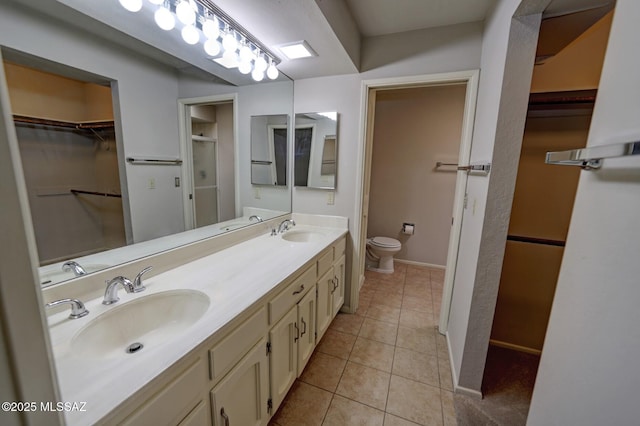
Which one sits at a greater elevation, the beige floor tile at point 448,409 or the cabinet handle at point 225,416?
the cabinet handle at point 225,416

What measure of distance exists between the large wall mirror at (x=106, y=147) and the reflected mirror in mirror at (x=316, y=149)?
0.76m

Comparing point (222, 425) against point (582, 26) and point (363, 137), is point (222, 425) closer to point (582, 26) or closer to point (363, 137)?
point (363, 137)

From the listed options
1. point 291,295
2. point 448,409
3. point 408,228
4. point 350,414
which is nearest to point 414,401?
point 448,409

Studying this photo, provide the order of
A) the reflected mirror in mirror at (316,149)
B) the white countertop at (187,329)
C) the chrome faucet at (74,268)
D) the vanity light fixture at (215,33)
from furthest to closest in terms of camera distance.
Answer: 1. the reflected mirror in mirror at (316,149)
2. the vanity light fixture at (215,33)
3. the chrome faucet at (74,268)
4. the white countertop at (187,329)

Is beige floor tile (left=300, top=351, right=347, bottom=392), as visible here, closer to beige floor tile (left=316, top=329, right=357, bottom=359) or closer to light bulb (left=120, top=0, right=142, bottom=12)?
beige floor tile (left=316, top=329, right=357, bottom=359)

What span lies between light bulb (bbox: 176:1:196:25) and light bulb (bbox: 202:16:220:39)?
0.09m

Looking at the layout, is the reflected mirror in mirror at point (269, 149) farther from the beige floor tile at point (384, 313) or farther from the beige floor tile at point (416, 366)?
the beige floor tile at point (416, 366)

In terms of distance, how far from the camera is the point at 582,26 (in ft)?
4.10

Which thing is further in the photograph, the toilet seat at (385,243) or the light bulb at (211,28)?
the toilet seat at (385,243)

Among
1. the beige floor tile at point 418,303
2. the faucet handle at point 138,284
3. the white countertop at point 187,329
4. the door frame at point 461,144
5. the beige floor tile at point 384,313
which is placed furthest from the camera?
the beige floor tile at point 418,303

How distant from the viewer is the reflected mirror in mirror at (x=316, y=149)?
2.22m

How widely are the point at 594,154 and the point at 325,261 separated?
145 cm

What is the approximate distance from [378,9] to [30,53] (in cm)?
178

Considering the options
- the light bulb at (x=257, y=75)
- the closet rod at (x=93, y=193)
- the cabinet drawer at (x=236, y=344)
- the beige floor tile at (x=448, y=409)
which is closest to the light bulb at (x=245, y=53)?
the light bulb at (x=257, y=75)
